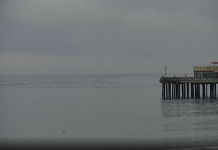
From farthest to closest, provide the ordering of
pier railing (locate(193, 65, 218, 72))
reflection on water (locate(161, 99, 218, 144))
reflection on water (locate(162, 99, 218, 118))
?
pier railing (locate(193, 65, 218, 72)) → reflection on water (locate(162, 99, 218, 118)) → reflection on water (locate(161, 99, 218, 144))

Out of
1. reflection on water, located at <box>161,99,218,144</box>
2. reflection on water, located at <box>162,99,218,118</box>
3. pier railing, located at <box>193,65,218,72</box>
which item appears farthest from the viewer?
pier railing, located at <box>193,65,218,72</box>

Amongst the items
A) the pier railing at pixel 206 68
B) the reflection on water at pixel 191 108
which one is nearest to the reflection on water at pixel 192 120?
the reflection on water at pixel 191 108

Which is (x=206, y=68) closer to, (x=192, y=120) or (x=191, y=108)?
(x=191, y=108)

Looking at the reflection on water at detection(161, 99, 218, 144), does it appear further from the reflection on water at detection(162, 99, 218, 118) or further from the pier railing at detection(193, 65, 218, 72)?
the pier railing at detection(193, 65, 218, 72)

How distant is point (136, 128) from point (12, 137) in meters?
15.3

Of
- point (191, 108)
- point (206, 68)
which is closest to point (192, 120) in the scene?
point (191, 108)

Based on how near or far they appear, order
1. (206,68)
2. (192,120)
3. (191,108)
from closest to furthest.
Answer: (192,120), (191,108), (206,68)

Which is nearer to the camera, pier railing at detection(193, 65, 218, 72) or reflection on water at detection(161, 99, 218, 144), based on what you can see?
reflection on water at detection(161, 99, 218, 144)

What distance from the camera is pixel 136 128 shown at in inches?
1748

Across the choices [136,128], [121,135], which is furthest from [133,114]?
[121,135]

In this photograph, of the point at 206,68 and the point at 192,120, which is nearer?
the point at 192,120

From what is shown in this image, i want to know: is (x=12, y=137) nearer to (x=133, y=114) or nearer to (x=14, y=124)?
(x=14, y=124)

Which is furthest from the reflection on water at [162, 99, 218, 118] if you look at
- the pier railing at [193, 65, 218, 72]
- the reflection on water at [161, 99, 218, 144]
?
the pier railing at [193, 65, 218, 72]

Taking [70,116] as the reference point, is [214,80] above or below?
above
